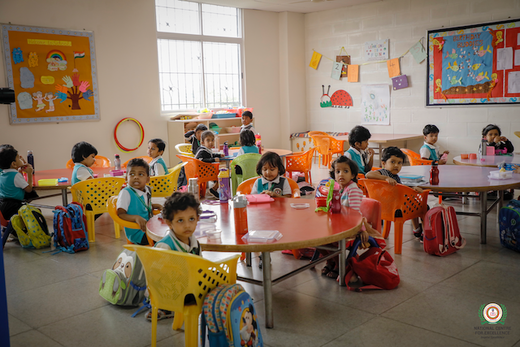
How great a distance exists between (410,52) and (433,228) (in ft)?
18.5

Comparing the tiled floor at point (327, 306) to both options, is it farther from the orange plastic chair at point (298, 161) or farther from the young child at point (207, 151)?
the orange plastic chair at point (298, 161)

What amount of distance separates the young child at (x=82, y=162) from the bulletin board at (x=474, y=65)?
20.0 feet

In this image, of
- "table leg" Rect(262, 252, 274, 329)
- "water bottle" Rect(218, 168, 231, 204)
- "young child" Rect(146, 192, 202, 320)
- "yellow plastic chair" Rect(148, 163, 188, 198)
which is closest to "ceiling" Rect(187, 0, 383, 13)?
"yellow plastic chair" Rect(148, 163, 188, 198)

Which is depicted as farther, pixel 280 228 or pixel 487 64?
pixel 487 64

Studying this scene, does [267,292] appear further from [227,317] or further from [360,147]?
[360,147]

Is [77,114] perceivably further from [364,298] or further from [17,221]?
[364,298]

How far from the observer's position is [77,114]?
732cm

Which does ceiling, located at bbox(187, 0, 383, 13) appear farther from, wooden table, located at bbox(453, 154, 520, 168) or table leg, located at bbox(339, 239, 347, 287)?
table leg, located at bbox(339, 239, 347, 287)

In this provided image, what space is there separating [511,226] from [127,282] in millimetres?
2977

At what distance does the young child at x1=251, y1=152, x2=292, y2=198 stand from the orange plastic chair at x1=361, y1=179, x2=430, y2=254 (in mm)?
695

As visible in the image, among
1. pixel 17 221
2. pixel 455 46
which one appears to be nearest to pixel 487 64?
pixel 455 46

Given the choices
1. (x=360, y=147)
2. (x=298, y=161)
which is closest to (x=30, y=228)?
(x=360, y=147)

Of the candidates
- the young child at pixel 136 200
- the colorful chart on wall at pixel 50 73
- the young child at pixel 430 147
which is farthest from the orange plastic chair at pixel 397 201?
the colorful chart on wall at pixel 50 73

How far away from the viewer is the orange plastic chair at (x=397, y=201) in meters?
3.78
